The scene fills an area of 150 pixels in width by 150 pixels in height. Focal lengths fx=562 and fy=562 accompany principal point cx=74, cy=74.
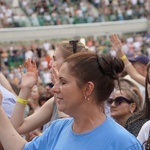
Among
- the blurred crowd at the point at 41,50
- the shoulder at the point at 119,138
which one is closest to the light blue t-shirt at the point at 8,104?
the shoulder at the point at 119,138

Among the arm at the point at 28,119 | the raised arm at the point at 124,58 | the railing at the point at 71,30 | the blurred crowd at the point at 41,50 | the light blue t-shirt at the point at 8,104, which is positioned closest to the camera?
the arm at the point at 28,119

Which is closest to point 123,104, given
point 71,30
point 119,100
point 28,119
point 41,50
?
point 119,100

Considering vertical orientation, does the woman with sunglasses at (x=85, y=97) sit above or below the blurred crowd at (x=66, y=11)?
below

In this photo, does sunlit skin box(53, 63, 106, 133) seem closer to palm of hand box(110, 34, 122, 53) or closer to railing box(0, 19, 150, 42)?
palm of hand box(110, 34, 122, 53)

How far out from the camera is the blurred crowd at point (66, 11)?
24.0m

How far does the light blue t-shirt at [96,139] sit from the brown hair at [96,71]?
144 mm

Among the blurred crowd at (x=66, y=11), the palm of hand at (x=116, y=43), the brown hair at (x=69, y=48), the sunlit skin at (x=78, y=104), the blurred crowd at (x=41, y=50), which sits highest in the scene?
the blurred crowd at (x=66, y=11)

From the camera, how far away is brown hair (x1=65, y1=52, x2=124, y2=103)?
254 centimetres

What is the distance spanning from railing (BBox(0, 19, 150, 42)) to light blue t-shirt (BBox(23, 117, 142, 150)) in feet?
66.1

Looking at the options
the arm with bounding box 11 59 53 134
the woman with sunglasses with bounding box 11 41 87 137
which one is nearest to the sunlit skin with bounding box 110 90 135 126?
the woman with sunglasses with bounding box 11 41 87 137

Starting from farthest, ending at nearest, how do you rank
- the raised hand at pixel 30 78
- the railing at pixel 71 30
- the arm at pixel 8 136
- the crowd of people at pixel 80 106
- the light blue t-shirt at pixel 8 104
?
1. the railing at pixel 71 30
2. the light blue t-shirt at pixel 8 104
3. the raised hand at pixel 30 78
4. the arm at pixel 8 136
5. the crowd of people at pixel 80 106

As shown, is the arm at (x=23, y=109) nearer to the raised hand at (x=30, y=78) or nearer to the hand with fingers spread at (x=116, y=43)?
the raised hand at (x=30, y=78)

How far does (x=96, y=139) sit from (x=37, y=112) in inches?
49.4

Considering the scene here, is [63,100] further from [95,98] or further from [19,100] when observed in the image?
[19,100]
